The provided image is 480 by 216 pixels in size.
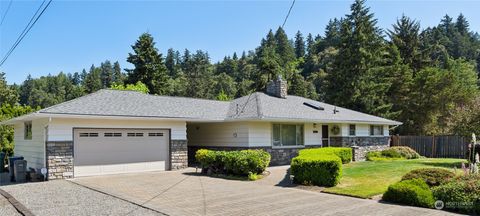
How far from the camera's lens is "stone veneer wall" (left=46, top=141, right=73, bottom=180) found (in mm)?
14188

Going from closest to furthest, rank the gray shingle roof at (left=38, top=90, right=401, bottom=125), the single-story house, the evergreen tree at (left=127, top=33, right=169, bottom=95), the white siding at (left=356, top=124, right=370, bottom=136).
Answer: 1. the single-story house
2. the gray shingle roof at (left=38, top=90, right=401, bottom=125)
3. the white siding at (left=356, top=124, right=370, bottom=136)
4. the evergreen tree at (left=127, top=33, right=169, bottom=95)

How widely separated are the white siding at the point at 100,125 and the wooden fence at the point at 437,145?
17613mm

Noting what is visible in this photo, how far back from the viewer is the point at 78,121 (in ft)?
49.3

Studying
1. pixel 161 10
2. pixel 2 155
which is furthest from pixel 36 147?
pixel 161 10

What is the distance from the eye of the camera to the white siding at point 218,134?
18875 millimetres

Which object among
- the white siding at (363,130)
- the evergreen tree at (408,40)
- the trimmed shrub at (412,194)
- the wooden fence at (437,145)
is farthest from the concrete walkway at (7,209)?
the evergreen tree at (408,40)

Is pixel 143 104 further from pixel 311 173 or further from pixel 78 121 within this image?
pixel 311 173

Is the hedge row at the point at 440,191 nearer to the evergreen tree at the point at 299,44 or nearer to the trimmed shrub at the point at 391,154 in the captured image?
the trimmed shrub at the point at 391,154

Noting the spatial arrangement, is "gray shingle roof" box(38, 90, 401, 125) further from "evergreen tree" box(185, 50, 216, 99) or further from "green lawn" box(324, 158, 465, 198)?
"evergreen tree" box(185, 50, 216, 99)

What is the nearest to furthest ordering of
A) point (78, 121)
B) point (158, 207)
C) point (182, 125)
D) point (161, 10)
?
point (158, 207)
point (161, 10)
point (78, 121)
point (182, 125)

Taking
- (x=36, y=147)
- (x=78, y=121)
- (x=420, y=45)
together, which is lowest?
(x=36, y=147)

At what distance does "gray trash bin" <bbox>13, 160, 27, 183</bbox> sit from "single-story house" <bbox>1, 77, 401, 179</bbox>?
2.01 feet

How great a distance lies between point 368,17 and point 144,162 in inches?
1384

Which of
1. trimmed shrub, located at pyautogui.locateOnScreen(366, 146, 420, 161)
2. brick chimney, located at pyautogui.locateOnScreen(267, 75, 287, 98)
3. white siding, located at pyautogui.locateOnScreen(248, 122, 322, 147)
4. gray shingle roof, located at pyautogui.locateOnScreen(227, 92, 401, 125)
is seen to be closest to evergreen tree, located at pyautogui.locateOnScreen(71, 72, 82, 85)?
brick chimney, located at pyautogui.locateOnScreen(267, 75, 287, 98)
